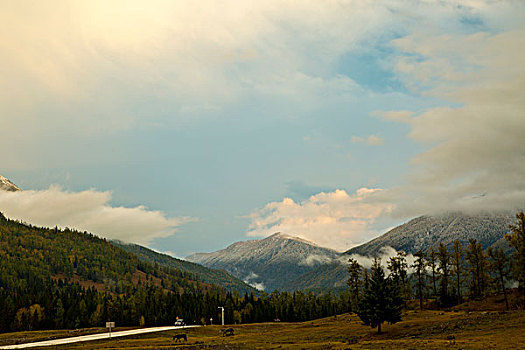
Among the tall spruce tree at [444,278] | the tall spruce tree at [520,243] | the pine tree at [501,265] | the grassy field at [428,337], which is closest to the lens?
the grassy field at [428,337]

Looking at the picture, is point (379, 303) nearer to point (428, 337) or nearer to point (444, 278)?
point (428, 337)

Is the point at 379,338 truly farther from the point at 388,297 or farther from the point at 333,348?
the point at 333,348

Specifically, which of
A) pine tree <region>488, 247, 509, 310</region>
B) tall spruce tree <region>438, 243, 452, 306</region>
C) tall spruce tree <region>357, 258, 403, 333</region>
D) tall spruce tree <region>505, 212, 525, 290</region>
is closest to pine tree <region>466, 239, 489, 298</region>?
pine tree <region>488, 247, 509, 310</region>

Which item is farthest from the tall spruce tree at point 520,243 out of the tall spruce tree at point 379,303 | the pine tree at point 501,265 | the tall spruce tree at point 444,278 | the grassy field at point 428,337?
the tall spruce tree at point 379,303

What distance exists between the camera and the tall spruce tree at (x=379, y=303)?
83.9m

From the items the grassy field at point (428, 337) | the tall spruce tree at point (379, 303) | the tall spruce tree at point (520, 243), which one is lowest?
the grassy field at point (428, 337)

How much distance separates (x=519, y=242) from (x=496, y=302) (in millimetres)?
23867

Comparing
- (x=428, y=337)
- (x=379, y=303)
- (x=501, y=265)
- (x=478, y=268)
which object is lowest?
(x=428, y=337)

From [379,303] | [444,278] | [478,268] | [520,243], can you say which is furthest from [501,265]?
[379,303]

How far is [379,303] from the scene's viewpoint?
3319 inches

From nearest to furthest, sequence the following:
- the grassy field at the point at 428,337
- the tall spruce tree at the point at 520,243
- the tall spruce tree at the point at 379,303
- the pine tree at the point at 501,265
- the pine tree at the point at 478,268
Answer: the grassy field at the point at 428,337 → the tall spruce tree at the point at 379,303 → the tall spruce tree at the point at 520,243 → the pine tree at the point at 501,265 → the pine tree at the point at 478,268

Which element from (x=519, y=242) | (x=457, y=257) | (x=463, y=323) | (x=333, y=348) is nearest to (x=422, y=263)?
(x=457, y=257)

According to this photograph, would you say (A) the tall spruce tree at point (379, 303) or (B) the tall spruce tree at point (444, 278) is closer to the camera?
(A) the tall spruce tree at point (379, 303)

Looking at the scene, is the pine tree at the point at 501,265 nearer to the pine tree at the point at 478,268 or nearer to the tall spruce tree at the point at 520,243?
the tall spruce tree at the point at 520,243
